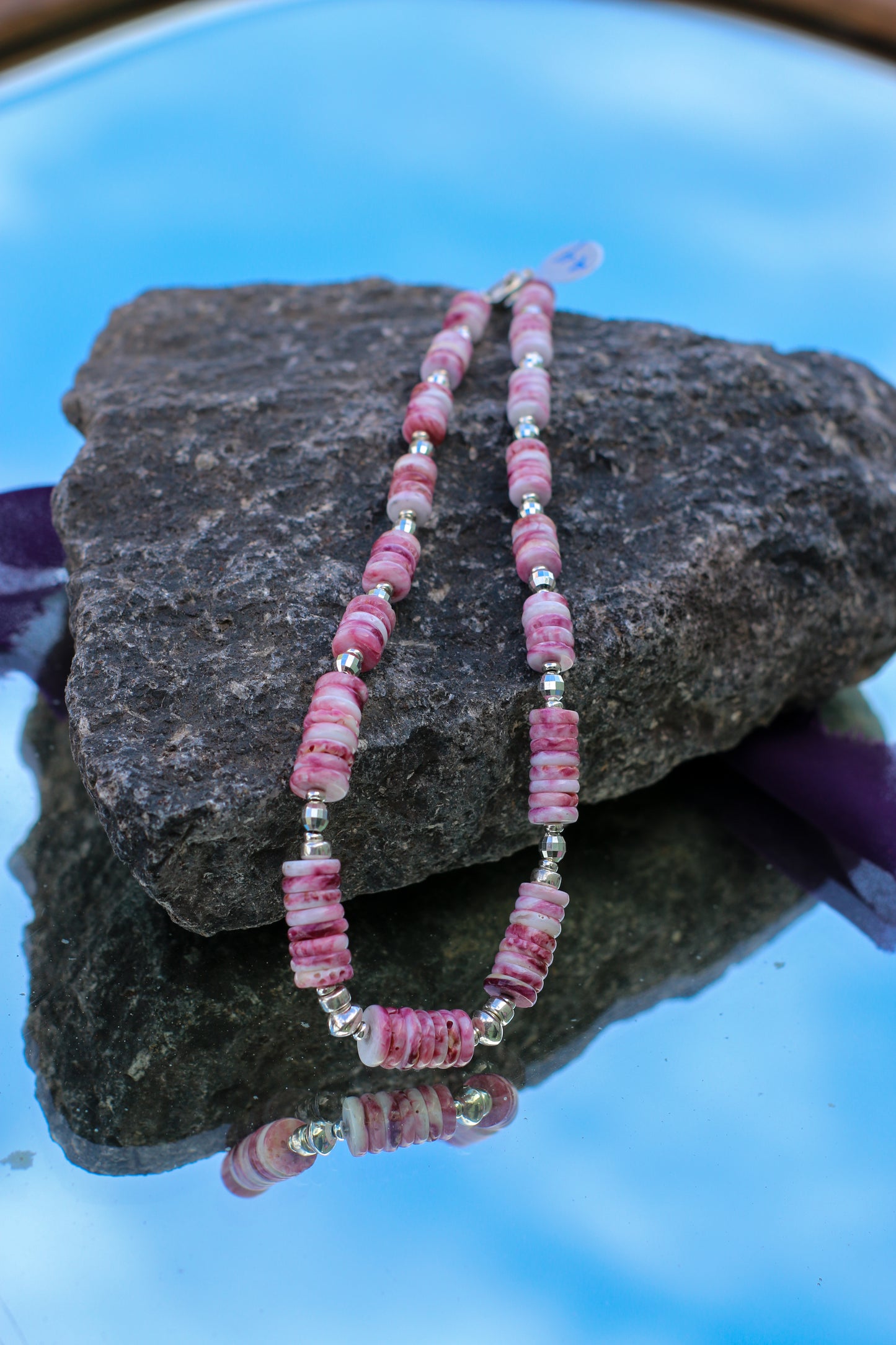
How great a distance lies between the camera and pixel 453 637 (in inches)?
48.9

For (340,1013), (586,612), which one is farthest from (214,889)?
(586,612)

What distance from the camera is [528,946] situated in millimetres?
1146

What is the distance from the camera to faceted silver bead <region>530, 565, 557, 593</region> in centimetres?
125

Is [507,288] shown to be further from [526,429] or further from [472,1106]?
[472,1106]

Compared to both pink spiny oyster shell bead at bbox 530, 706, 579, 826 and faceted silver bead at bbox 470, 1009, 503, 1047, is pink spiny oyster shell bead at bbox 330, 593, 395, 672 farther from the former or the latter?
faceted silver bead at bbox 470, 1009, 503, 1047

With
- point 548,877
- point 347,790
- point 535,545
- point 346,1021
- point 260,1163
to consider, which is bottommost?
point 260,1163

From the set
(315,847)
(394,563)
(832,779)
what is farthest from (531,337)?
(315,847)

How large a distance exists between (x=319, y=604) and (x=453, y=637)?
146 millimetres

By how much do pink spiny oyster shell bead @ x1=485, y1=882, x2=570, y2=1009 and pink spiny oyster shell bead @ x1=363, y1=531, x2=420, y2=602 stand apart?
0.34 meters

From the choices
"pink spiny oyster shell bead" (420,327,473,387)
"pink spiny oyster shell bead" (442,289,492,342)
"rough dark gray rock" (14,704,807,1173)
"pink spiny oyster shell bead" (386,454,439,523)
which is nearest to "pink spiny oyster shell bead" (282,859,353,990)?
"rough dark gray rock" (14,704,807,1173)

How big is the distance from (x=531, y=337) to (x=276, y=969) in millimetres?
860

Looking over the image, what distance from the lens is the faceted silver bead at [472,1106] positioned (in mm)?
1106

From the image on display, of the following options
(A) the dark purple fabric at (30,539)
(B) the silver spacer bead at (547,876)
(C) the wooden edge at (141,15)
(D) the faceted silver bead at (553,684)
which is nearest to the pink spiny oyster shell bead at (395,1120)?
(B) the silver spacer bead at (547,876)

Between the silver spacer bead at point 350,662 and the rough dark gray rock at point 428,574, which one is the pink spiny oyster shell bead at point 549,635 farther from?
the silver spacer bead at point 350,662
